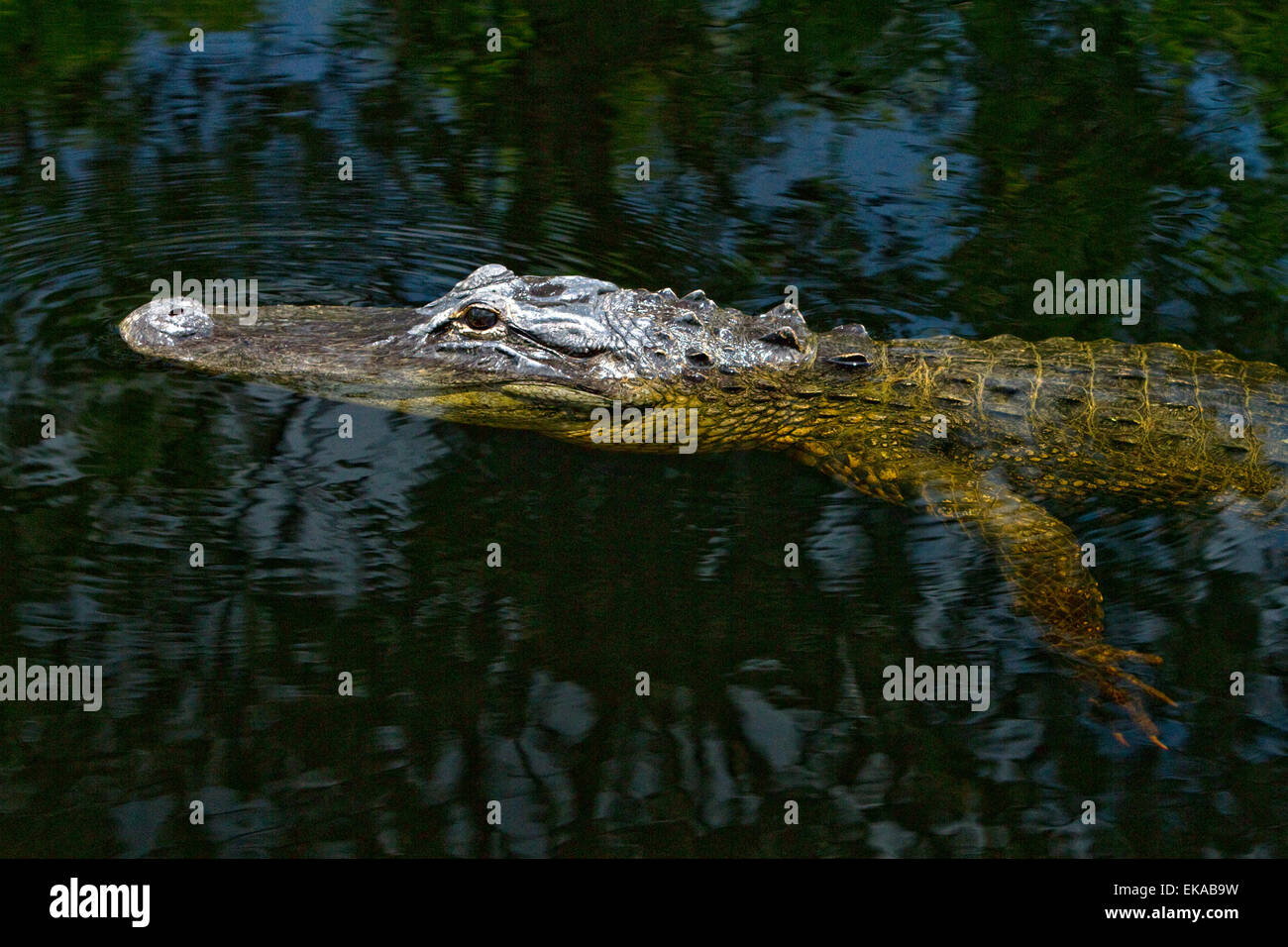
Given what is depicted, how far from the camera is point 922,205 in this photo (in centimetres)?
673

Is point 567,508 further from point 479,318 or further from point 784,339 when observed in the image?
point 784,339

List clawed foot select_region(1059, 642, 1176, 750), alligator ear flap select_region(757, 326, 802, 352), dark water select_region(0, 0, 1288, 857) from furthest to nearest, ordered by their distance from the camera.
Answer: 1. alligator ear flap select_region(757, 326, 802, 352)
2. clawed foot select_region(1059, 642, 1176, 750)
3. dark water select_region(0, 0, 1288, 857)

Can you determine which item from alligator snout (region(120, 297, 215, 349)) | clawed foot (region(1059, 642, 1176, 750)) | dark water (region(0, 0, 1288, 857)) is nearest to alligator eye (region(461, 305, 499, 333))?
dark water (region(0, 0, 1288, 857))

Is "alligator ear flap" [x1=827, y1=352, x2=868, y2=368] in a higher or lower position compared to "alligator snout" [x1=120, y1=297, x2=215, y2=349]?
lower

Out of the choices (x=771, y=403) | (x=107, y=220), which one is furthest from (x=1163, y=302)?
(x=107, y=220)

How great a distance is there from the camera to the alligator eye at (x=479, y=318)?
5.16 m

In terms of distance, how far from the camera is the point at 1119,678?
4.31m

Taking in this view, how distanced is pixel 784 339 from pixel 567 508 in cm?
128

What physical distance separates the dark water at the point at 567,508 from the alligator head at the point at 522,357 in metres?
0.14

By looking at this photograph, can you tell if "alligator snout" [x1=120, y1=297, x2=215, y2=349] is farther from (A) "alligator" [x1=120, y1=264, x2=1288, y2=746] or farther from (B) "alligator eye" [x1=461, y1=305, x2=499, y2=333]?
(B) "alligator eye" [x1=461, y1=305, x2=499, y2=333]

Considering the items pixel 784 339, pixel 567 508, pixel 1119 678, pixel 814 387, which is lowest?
pixel 1119 678

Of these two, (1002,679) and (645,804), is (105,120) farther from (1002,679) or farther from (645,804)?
(1002,679)

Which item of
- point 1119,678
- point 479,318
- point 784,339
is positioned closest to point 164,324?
point 479,318

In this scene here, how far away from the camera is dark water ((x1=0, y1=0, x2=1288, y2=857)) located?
3826 mm
